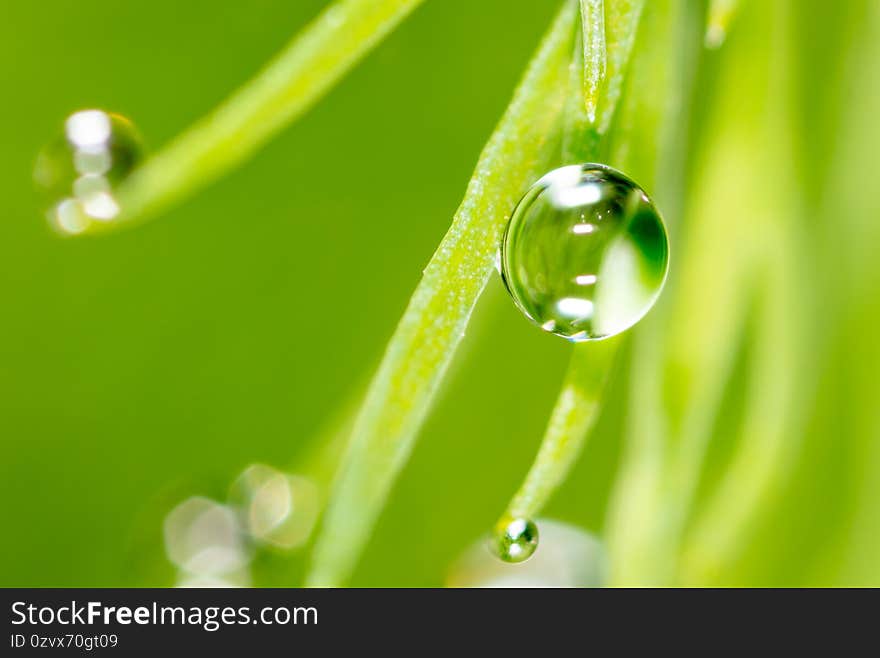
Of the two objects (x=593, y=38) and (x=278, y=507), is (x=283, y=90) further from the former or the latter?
(x=278, y=507)

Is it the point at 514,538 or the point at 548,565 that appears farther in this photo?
the point at 548,565

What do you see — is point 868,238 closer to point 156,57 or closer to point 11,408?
point 156,57

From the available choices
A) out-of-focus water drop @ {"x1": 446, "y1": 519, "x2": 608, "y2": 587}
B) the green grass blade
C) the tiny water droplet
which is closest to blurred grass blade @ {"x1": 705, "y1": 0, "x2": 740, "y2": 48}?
the green grass blade

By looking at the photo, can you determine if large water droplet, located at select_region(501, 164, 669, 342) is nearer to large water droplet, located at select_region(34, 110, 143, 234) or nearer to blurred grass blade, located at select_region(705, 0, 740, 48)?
blurred grass blade, located at select_region(705, 0, 740, 48)

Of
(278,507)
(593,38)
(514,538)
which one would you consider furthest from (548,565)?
(593,38)

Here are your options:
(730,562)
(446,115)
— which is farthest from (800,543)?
(446,115)
